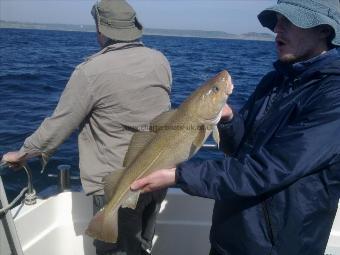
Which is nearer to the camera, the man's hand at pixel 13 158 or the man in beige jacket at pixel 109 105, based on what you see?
the man in beige jacket at pixel 109 105

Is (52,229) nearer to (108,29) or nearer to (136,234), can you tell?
(136,234)

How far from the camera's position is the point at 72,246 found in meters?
4.44

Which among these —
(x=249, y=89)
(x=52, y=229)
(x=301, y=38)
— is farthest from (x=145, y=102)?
(x=249, y=89)

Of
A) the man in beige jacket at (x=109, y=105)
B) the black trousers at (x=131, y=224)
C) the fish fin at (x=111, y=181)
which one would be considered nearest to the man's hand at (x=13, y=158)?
the man in beige jacket at (x=109, y=105)

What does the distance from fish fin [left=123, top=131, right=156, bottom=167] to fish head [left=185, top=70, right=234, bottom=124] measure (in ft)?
1.17

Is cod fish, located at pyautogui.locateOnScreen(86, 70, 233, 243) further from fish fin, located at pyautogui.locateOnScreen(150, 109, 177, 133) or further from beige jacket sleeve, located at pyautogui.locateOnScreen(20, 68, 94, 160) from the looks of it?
beige jacket sleeve, located at pyautogui.locateOnScreen(20, 68, 94, 160)

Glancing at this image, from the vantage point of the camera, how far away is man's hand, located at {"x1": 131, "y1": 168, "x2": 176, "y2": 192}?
279 centimetres

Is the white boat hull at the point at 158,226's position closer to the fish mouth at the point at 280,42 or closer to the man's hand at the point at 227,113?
the man's hand at the point at 227,113

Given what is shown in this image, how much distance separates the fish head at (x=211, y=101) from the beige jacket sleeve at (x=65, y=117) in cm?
79

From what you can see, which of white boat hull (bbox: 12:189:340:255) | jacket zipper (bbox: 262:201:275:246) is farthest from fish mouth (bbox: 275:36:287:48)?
white boat hull (bbox: 12:189:340:255)

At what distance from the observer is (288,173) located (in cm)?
237

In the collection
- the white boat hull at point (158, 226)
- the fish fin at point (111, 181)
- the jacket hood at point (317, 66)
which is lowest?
the white boat hull at point (158, 226)

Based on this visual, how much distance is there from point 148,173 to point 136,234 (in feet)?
3.14

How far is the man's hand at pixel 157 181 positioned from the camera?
279cm
